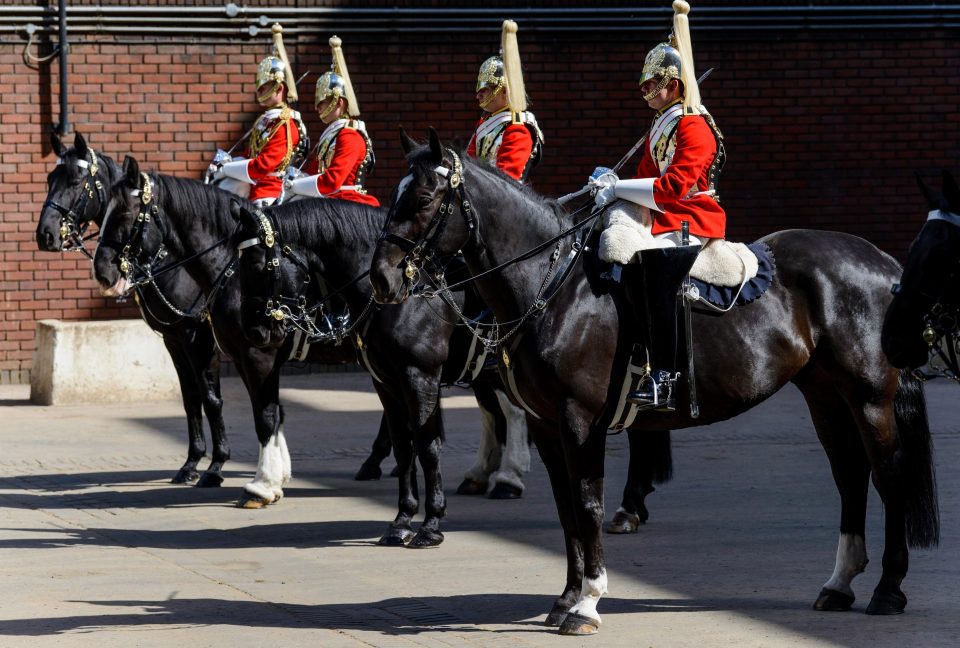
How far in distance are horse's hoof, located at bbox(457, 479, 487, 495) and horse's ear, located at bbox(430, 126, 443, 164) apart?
13.6 feet

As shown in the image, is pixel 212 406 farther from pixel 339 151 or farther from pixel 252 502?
pixel 339 151

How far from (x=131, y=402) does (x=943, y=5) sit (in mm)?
9805

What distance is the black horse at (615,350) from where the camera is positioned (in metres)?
6.49

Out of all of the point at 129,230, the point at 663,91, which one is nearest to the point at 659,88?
the point at 663,91

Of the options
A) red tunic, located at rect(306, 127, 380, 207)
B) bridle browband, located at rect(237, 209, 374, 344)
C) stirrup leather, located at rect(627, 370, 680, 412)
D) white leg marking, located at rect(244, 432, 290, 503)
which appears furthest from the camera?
red tunic, located at rect(306, 127, 380, 207)

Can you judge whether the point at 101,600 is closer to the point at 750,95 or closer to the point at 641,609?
the point at 641,609

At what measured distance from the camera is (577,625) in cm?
641

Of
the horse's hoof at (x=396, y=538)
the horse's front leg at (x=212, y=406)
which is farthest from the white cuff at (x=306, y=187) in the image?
the horse's hoof at (x=396, y=538)

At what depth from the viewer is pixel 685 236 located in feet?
22.5

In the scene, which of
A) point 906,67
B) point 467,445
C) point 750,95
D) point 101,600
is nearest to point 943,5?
point 906,67

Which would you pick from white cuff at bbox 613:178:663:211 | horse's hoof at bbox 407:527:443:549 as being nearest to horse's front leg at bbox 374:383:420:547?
horse's hoof at bbox 407:527:443:549

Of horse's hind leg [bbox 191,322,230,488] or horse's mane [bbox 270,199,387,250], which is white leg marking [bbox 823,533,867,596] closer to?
horse's mane [bbox 270,199,387,250]

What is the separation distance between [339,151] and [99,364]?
490 centimetres

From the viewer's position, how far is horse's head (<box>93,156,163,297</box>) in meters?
10.1
